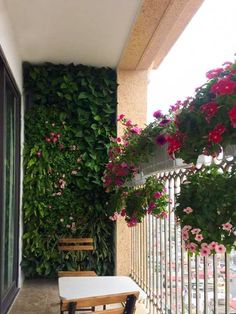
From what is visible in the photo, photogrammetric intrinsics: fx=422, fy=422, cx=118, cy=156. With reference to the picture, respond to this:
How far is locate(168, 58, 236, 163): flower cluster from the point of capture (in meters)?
1.48

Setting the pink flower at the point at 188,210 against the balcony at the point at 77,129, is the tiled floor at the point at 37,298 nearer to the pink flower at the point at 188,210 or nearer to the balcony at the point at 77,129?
the balcony at the point at 77,129

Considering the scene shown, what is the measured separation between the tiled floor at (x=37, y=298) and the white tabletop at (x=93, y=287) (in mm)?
432

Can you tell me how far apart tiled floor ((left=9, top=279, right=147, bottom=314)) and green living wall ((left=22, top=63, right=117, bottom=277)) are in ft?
0.45

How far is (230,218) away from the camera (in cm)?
154

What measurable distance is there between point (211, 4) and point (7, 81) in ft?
6.99

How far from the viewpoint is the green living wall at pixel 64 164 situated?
204 inches

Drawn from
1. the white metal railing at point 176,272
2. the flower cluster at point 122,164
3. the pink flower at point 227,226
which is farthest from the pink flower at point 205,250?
the flower cluster at point 122,164

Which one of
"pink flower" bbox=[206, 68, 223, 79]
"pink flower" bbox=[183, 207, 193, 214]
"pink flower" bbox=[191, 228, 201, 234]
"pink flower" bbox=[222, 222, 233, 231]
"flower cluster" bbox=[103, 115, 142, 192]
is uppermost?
"pink flower" bbox=[206, 68, 223, 79]

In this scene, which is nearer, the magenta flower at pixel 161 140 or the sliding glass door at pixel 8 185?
the magenta flower at pixel 161 140

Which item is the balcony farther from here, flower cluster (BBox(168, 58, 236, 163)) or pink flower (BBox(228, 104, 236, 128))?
pink flower (BBox(228, 104, 236, 128))

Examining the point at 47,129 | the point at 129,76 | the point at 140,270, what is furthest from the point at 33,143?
the point at 140,270

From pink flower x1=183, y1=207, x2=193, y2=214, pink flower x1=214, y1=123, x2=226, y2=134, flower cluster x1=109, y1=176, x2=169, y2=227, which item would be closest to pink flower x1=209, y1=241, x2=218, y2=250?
pink flower x1=183, y1=207, x2=193, y2=214

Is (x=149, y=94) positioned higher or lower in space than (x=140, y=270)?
higher

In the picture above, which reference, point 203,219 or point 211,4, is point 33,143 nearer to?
point 211,4
